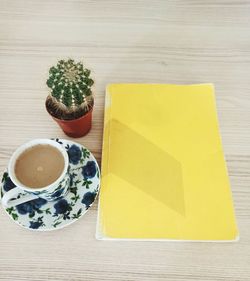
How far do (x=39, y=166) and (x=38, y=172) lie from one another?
11 mm

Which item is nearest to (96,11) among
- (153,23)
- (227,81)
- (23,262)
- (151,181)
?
(153,23)

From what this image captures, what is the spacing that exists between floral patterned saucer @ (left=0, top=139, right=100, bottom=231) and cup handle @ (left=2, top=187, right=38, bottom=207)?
2cm

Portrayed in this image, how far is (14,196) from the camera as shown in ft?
1.56

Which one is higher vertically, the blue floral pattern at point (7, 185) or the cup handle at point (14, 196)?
the cup handle at point (14, 196)

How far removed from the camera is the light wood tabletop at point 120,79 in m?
0.46

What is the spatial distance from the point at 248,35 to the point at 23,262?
65 centimetres

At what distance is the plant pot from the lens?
0.52 metres

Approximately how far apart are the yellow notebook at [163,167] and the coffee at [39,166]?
0.29ft

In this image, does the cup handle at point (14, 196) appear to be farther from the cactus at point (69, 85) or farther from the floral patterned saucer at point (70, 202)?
the cactus at point (69, 85)

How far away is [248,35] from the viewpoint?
0.72 metres

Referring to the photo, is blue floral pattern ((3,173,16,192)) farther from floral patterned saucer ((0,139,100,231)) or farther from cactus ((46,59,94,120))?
cactus ((46,59,94,120))

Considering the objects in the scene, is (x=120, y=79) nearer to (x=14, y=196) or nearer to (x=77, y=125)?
(x=77, y=125)

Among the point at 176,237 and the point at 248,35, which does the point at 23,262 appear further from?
the point at 248,35

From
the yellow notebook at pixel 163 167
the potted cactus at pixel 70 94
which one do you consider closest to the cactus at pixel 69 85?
the potted cactus at pixel 70 94
